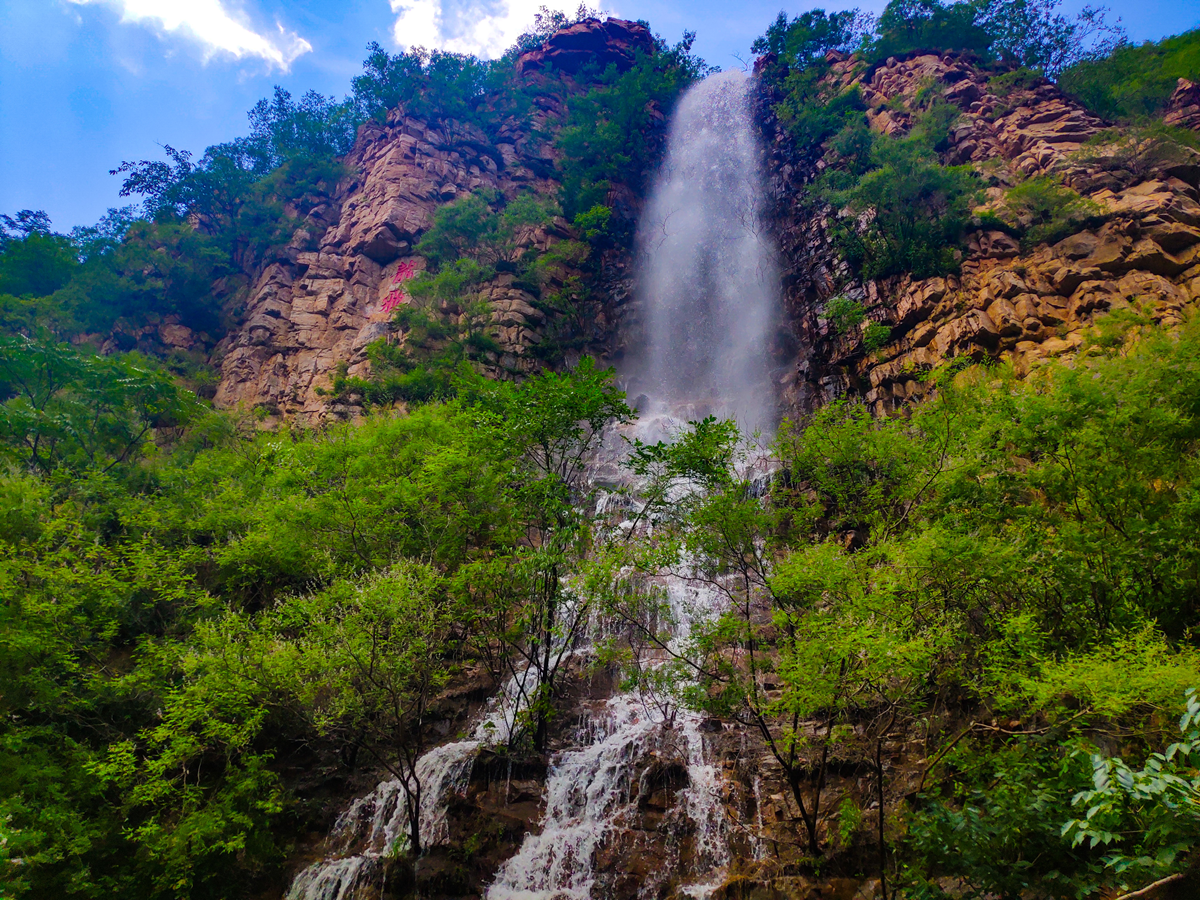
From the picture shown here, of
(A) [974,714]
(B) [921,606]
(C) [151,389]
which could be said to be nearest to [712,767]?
(A) [974,714]

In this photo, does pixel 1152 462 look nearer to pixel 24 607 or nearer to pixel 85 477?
pixel 24 607

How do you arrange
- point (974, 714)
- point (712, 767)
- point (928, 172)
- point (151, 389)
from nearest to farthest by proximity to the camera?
point (974, 714) → point (712, 767) → point (151, 389) → point (928, 172)

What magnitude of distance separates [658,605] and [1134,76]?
119ft

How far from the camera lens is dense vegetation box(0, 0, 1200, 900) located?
7348mm

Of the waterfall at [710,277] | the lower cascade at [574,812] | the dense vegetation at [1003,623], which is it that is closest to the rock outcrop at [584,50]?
the waterfall at [710,277]

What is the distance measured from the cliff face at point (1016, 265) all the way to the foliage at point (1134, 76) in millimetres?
1184

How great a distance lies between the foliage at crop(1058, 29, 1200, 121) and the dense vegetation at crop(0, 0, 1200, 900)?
37.9 feet

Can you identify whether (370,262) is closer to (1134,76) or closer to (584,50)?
(584,50)

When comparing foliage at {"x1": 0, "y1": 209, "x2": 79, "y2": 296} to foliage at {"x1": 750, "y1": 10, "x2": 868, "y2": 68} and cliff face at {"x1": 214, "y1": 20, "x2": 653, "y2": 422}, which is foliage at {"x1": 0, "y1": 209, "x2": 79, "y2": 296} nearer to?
cliff face at {"x1": 214, "y1": 20, "x2": 653, "y2": 422}

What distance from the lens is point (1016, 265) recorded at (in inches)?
796

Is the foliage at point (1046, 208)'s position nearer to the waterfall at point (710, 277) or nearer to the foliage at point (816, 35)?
the waterfall at point (710, 277)

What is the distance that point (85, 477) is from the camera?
56.4 ft

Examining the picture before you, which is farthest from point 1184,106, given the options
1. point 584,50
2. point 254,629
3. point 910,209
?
point 584,50

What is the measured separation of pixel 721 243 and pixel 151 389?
97.8ft
